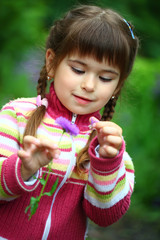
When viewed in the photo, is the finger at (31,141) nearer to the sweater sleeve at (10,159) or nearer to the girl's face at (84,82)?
the sweater sleeve at (10,159)

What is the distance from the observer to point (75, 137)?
1.89m

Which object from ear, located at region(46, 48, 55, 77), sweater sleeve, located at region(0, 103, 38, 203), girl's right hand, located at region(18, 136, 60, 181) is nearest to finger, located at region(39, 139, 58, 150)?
girl's right hand, located at region(18, 136, 60, 181)

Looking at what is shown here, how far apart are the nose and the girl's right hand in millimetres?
385

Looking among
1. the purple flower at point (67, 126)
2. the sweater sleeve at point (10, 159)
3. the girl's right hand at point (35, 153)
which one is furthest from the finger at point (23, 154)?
the purple flower at point (67, 126)

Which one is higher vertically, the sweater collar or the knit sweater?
the sweater collar

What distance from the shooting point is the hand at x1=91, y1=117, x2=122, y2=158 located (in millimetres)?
1631

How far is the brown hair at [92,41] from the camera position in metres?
1.82

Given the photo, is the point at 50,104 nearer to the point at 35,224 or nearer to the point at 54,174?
the point at 54,174

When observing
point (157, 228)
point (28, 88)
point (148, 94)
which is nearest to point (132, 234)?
point (157, 228)

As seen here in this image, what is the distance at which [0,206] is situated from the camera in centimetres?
183

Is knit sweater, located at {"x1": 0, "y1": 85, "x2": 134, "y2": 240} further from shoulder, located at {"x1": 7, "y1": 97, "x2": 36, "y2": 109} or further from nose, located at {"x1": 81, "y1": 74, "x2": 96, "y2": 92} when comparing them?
nose, located at {"x1": 81, "y1": 74, "x2": 96, "y2": 92}

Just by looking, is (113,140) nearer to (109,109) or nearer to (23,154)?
(23,154)

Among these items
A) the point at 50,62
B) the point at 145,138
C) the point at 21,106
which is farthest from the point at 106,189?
the point at 145,138

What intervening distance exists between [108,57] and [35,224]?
0.76m
